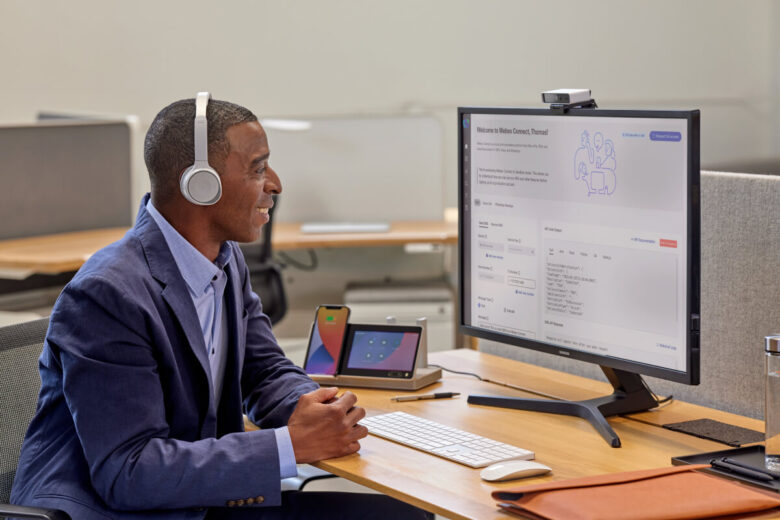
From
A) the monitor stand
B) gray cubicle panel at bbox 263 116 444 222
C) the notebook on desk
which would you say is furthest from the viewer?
gray cubicle panel at bbox 263 116 444 222

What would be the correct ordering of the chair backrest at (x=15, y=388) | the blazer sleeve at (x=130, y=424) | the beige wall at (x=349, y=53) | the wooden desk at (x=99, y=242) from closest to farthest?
1. the blazer sleeve at (x=130, y=424)
2. the chair backrest at (x=15, y=388)
3. the wooden desk at (x=99, y=242)
4. the beige wall at (x=349, y=53)

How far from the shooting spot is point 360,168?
181 inches

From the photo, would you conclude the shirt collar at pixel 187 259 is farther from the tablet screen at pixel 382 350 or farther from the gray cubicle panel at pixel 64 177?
the gray cubicle panel at pixel 64 177

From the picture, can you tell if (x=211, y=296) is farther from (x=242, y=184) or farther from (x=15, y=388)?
(x=15, y=388)

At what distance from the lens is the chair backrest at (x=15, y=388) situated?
1.57 meters

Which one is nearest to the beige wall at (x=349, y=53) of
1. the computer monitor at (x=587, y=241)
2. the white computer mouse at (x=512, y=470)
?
the computer monitor at (x=587, y=241)

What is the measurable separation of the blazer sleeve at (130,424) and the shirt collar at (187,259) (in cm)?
13

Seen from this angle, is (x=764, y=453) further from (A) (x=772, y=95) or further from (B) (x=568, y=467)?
(A) (x=772, y=95)

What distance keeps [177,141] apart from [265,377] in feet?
1.53

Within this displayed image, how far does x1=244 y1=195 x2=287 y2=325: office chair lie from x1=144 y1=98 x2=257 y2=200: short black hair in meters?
2.34

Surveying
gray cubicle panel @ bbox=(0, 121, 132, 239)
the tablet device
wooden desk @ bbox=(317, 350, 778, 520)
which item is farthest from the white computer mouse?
gray cubicle panel @ bbox=(0, 121, 132, 239)

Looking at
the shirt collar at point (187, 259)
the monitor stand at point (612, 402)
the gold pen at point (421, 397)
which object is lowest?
the gold pen at point (421, 397)

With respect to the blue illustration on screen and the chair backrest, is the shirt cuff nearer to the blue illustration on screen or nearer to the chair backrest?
the chair backrest

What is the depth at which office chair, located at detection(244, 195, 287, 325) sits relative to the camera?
3.90 m
